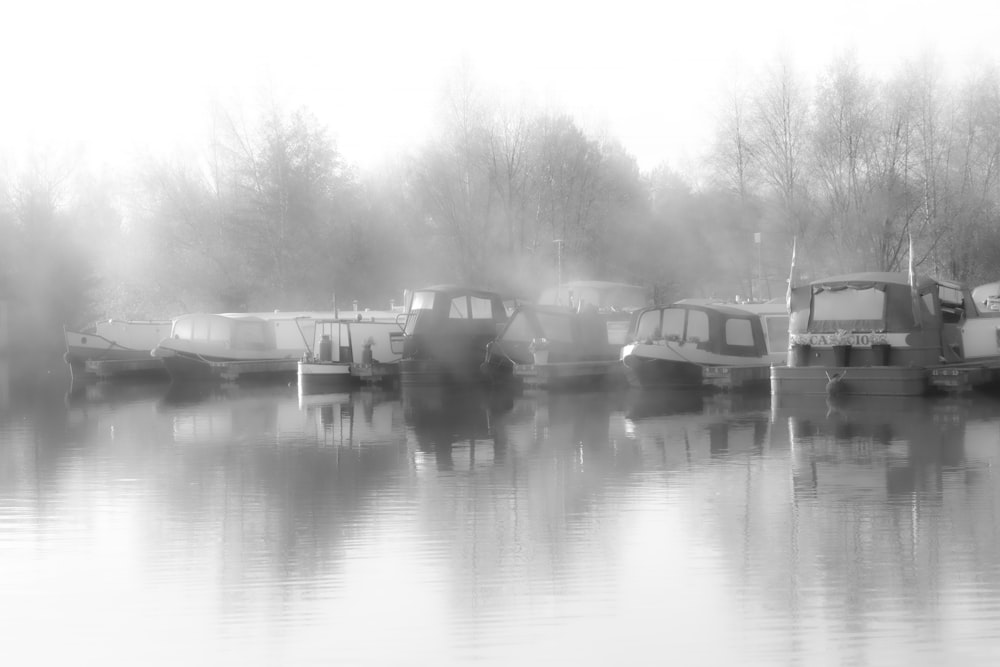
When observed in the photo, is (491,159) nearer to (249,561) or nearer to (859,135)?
(859,135)

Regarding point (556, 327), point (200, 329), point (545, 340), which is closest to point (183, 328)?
point (200, 329)

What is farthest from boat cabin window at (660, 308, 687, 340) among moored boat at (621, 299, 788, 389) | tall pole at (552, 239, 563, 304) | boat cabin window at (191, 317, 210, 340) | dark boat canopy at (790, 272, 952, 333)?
tall pole at (552, 239, 563, 304)

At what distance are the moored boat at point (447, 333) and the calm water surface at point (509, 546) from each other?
1194 centimetres

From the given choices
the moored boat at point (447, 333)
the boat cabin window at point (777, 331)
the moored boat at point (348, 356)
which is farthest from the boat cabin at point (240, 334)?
the boat cabin window at point (777, 331)

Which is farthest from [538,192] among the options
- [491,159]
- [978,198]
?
[978,198]

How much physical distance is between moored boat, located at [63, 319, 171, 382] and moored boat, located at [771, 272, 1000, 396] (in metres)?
22.4

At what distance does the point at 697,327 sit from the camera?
3225cm

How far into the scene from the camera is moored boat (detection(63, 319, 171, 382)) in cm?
4084

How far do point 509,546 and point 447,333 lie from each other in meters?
23.4

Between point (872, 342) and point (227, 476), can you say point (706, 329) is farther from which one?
point (227, 476)

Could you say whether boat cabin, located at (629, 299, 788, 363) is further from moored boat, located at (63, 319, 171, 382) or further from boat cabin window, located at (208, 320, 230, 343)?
moored boat, located at (63, 319, 171, 382)

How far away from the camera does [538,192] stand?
57.6m

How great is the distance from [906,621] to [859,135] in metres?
42.8

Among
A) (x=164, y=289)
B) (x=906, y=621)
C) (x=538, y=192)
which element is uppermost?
(x=538, y=192)
